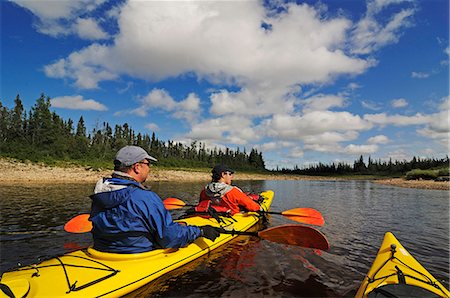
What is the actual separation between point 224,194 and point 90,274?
495 cm

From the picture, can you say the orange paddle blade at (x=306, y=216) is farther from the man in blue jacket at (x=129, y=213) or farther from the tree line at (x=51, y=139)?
the tree line at (x=51, y=139)

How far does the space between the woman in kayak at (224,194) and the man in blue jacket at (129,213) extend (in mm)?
3576

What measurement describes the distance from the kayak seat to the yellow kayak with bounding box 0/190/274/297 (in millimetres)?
3432

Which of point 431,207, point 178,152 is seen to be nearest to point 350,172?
point 178,152

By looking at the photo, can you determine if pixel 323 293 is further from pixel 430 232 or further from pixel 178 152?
pixel 178 152

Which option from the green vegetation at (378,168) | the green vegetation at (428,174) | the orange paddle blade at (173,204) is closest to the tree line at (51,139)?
the orange paddle blade at (173,204)

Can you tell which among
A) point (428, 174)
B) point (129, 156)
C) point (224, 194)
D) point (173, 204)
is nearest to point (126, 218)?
point (129, 156)

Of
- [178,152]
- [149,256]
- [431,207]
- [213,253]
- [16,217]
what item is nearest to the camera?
[149,256]

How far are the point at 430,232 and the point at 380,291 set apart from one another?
819cm

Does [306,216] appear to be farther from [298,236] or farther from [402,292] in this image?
[402,292]

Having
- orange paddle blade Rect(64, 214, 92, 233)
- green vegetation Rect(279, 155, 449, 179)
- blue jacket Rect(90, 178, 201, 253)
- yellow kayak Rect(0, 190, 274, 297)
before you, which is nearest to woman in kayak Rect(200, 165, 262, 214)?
yellow kayak Rect(0, 190, 274, 297)

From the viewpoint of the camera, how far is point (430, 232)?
33.0 feet

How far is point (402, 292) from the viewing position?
3.89m

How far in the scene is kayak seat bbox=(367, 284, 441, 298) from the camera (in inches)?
148
